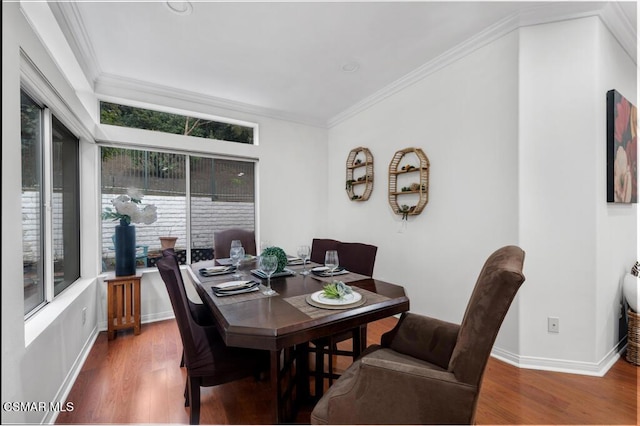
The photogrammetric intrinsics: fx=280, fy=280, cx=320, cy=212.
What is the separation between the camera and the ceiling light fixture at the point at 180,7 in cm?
196

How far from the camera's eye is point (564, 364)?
2088 millimetres

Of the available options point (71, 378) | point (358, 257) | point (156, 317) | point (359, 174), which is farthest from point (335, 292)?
point (156, 317)

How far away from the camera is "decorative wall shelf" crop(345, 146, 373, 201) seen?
11.9 feet

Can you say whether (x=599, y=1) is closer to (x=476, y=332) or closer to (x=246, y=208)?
(x=476, y=332)

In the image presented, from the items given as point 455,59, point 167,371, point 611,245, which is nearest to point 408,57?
point 455,59

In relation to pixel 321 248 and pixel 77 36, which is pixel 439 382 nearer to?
pixel 321 248

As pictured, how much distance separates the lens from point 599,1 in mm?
1909

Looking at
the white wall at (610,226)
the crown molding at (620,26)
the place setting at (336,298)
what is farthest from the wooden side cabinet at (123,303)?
the crown molding at (620,26)

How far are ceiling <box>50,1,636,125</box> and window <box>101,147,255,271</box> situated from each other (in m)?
0.82

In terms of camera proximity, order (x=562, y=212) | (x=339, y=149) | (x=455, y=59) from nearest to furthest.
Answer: (x=562, y=212) < (x=455, y=59) < (x=339, y=149)

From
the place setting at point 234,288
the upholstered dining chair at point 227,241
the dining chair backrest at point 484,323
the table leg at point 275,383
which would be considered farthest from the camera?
the upholstered dining chair at point 227,241

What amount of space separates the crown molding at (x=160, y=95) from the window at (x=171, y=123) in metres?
0.16

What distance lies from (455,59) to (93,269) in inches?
160

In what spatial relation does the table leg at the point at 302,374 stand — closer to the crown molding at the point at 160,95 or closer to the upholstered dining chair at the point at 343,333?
the upholstered dining chair at the point at 343,333
